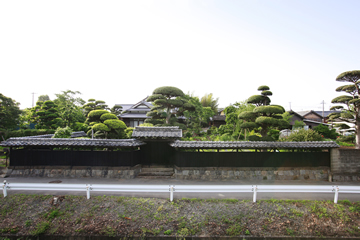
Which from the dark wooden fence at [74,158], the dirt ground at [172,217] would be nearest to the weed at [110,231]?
the dirt ground at [172,217]

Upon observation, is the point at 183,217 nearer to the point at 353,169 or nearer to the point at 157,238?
the point at 157,238

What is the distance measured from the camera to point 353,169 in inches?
481

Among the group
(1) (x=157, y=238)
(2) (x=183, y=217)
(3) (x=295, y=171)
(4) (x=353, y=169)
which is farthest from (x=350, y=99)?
(1) (x=157, y=238)

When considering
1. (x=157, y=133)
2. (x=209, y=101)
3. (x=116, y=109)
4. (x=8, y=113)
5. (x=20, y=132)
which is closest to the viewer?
(x=157, y=133)

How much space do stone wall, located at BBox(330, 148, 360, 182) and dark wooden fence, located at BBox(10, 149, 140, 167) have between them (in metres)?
13.7

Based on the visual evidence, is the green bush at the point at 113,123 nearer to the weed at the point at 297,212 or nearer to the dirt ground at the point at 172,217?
the dirt ground at the point at 172,217

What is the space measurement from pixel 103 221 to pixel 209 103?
46.3 m

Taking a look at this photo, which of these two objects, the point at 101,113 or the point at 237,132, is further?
the point at 237,132

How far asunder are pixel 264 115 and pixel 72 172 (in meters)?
16.5

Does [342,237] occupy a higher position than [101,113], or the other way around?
[101,113]

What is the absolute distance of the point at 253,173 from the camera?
12352 mm

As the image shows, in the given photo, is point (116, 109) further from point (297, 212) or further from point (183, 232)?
point (297, 212)

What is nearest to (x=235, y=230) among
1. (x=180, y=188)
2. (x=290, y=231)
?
(x=290, y=231)

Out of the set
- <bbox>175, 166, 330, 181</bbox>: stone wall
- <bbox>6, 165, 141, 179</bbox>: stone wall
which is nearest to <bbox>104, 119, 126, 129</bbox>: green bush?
<bbox>6, 165, 141, 179</bbox>: stone wall
